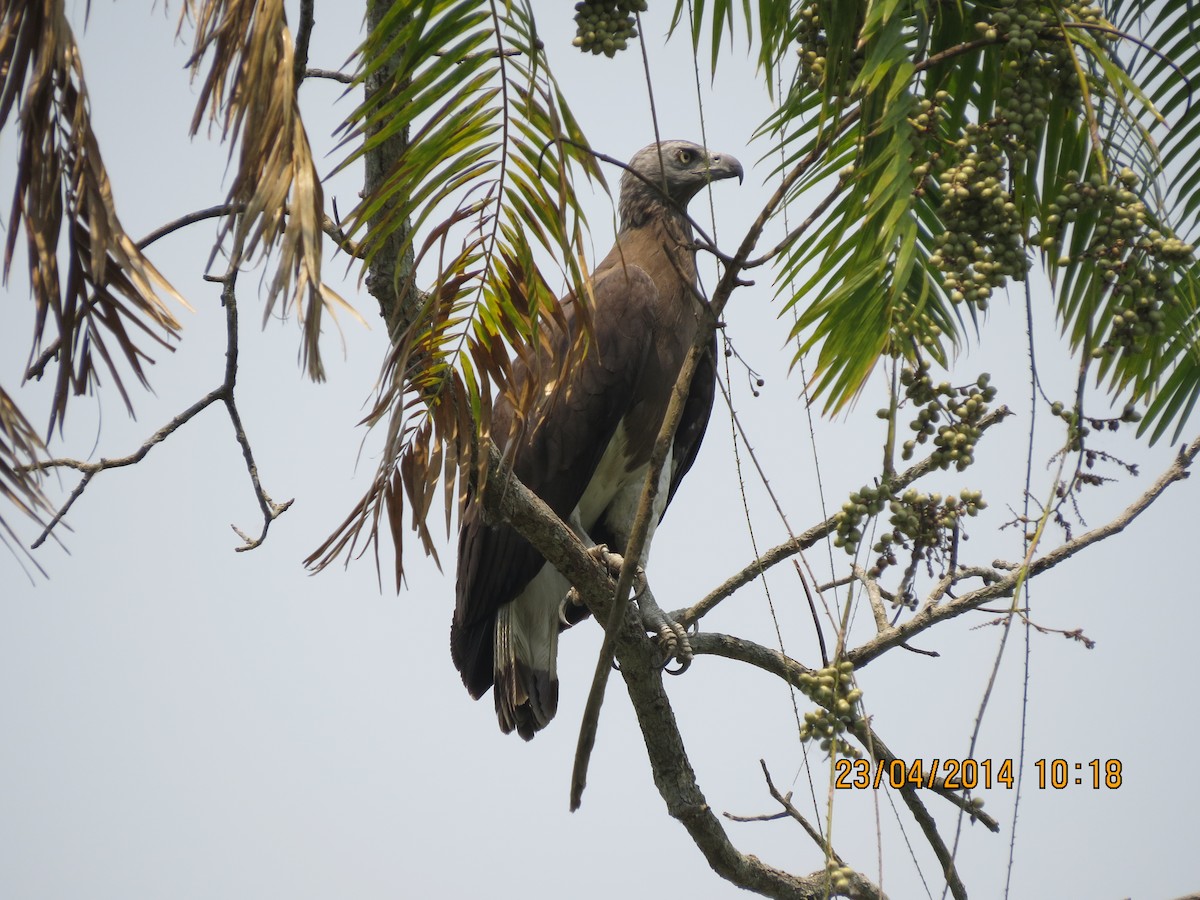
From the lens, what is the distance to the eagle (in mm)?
4535

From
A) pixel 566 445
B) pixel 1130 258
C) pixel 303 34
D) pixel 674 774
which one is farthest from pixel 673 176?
pixel 1130 258

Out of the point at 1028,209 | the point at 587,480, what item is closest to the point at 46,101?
the point at 1028,209

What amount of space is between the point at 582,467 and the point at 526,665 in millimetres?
866

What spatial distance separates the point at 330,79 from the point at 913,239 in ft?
5.09

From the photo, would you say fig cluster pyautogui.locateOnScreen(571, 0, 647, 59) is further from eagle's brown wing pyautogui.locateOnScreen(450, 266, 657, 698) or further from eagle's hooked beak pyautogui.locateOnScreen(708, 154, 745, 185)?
eagle's hooked beak pyautogui.locateOnScreen(708, 154, 745, 185)

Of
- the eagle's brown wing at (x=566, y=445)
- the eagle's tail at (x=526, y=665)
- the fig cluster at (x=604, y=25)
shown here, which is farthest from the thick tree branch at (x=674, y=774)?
the fig cluster at (x=604, y=25)

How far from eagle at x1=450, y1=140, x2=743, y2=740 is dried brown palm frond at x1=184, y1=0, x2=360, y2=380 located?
7.64ft

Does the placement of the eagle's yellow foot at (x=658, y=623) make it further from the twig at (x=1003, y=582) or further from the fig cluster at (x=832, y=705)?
the fig cluster at (x=832, y=705)

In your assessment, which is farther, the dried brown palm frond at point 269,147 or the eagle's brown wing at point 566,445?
the eagle's brown wing at point 566,445

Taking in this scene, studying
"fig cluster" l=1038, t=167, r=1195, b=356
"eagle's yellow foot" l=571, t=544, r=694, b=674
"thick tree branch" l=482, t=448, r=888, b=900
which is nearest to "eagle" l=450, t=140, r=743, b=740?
"eagle's yellow foot" l=571, t=544, r=694, b=674

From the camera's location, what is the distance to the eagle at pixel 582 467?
4.54 m

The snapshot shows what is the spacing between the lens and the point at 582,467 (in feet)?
15.0

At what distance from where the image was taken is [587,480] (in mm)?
4629

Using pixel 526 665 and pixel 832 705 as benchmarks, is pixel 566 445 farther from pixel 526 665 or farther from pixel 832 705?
pixel 832 705
